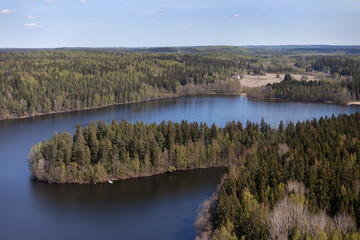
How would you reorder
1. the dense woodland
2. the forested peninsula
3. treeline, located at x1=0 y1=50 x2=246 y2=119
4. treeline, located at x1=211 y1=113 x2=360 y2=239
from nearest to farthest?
treeline, located at x1=211 y1=113 x2=360 y2=239, treeline, located at x1=0 y1=50 x2=246 y2=119, the forested peninsula, the dense woodland

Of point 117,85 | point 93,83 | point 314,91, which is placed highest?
point 93,83

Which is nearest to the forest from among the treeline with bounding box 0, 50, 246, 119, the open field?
the treeline with bounding box 0, 50, 246, 119

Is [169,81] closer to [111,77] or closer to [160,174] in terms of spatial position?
[111,77]

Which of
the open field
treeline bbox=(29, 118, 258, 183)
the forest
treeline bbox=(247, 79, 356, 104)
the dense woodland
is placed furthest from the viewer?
the open field

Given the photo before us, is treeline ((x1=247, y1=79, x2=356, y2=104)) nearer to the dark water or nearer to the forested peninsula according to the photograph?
the forested peninsula

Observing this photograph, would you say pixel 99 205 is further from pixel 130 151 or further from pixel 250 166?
pixel 250 166

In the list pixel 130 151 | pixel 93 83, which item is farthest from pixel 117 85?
pixel 130 151
